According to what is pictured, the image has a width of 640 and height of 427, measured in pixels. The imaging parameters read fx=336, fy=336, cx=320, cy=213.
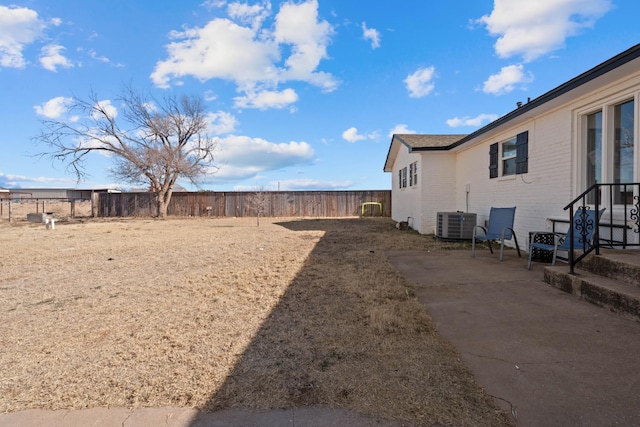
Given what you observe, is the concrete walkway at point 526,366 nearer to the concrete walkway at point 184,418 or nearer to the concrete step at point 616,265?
the concrete walkway at point 184,418

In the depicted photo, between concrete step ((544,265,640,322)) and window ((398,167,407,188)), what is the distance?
32.4ft

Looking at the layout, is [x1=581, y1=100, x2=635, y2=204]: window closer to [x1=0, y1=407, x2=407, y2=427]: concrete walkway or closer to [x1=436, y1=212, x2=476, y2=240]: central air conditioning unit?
[x1=436, y1=212, x2=476, y2=240]: central air conditioning unit

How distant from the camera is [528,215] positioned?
678 cm

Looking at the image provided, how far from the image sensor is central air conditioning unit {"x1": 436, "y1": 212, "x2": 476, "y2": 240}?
28.2 ft

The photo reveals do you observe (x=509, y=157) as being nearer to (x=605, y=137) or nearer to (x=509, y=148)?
(x=509, y=148)

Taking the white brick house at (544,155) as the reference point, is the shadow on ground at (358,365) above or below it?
below

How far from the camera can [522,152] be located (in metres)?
6.94

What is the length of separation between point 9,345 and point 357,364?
9.69 feet

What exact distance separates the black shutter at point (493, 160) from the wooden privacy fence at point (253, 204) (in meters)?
13.2

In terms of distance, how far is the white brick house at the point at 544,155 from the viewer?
4.57 m

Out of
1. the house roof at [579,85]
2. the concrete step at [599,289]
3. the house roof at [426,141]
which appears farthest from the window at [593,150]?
the house roof at [426,141]

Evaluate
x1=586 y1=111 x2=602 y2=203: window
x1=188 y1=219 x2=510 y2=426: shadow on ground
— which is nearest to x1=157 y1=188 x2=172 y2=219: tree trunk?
x1=188 y1=219 x2=510 y2=426: shadow on ground

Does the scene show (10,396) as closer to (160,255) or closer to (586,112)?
(160,255)

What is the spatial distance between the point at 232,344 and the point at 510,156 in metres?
7.47
